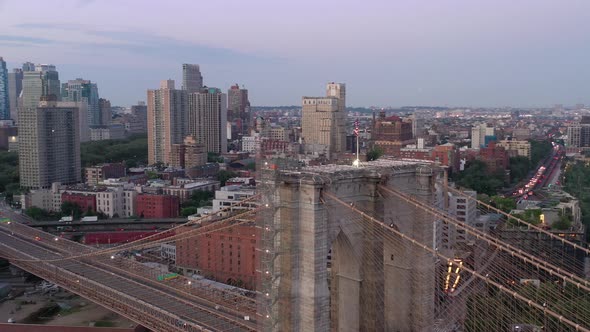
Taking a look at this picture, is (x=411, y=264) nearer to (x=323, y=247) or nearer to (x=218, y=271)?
(x=323, y=247)

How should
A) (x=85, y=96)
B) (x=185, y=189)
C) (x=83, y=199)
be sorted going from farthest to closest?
1. (x=85, y=96)
2. (x=185, y=189)
3. (x=83, y=199)

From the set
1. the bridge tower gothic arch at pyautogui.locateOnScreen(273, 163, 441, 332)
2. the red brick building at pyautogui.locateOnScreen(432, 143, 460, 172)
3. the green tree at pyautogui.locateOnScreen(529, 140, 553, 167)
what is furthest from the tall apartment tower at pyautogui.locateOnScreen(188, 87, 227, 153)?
the bridge tower gothic arch at pyautogui.locateOnScreen(273, 163, 441, 332)

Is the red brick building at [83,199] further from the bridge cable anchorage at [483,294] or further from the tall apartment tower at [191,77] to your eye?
the tall apartment tower at [191,77]

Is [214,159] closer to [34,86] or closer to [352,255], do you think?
[34,86]

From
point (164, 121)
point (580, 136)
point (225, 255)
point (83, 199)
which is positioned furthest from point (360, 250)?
point (580, 136)

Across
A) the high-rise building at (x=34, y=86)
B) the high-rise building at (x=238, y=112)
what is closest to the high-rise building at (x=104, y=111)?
the high-rise building at (x=34, y=86)

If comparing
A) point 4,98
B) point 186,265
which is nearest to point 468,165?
point 186,265

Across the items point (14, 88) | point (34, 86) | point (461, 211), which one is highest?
point (14, 88)
